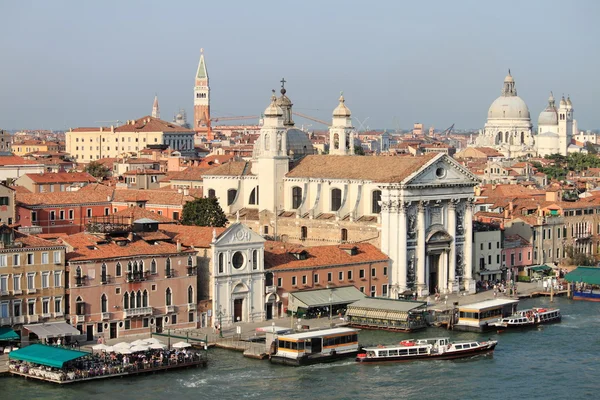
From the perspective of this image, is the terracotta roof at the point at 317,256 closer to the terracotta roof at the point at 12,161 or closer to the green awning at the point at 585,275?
the green awning at the point at 585,275

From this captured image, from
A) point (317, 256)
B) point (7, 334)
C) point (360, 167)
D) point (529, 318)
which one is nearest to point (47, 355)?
point (7, 334)

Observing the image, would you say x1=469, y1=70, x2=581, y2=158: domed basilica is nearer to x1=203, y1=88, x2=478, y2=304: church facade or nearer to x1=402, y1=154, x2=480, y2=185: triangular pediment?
x1=203, y1=88, x2=478, y2=304: church facade

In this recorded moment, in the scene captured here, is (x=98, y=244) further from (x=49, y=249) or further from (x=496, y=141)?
(x=496, y=141)

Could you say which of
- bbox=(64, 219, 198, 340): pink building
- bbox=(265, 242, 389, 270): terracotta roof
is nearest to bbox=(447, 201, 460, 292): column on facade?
bbox=(265, 242, 389, 270): terracotta roof

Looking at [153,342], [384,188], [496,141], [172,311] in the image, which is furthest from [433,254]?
[496,141]

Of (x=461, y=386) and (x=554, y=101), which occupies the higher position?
(x=554, y=101)

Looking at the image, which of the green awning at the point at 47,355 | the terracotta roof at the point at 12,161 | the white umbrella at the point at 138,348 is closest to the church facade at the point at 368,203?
the white umbrella at the point at 138,348
